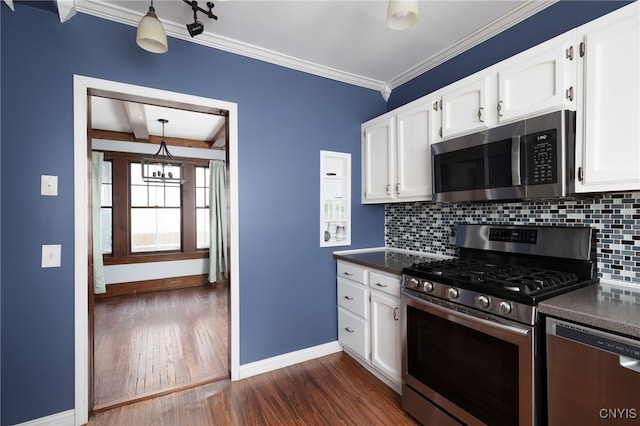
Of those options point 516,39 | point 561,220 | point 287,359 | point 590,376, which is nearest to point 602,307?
point 590,376

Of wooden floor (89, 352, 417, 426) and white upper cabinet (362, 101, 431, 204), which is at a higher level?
white upper cabinet (362, 101, 431, 204)

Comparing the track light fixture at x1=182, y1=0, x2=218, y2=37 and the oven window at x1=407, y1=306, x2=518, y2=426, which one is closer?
the oven window at x1=407, y1=306, x2=518, y2=426

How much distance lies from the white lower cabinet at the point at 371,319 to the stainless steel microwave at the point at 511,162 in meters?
0.81

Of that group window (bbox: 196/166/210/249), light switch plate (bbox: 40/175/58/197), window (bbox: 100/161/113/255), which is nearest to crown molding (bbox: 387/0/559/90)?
light switch plate (bbox: 40/175/58/197)

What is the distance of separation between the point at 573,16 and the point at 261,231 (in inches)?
100

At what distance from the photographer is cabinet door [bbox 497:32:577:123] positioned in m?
1.49

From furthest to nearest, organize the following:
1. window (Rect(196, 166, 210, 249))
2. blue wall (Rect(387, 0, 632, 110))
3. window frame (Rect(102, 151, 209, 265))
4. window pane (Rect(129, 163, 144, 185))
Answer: window (Rect(196, 166, 210, 249))
window pane (Rect(129, 163, 144, 185))
window frame (Rect(102, 151, 209, 265))
blue wall (Rect(387, 0, 632, 110))

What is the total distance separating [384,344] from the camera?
88.6 inches

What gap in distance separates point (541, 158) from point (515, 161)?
5.0 inches

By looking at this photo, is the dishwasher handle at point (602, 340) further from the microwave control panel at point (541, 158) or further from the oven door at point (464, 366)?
the microwave control panel at point (541, 158)

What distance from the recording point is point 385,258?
2570 millimetres

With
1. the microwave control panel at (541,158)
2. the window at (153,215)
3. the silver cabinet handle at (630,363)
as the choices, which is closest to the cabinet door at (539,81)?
the microwave control panel at (541,158)

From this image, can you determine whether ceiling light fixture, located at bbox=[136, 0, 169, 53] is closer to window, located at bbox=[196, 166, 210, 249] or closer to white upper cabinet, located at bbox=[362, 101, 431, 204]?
white upper cabinet, located at bbox=[362, 101, 431, 204]

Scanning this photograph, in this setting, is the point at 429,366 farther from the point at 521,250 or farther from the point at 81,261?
the point at 81,261
